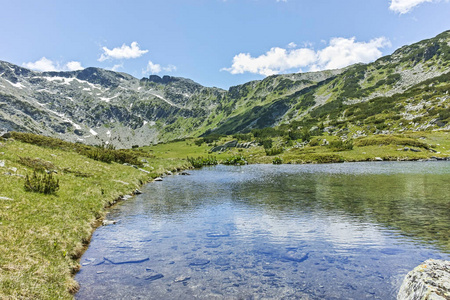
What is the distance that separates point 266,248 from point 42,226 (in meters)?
13.2

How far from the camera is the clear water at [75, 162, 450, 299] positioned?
11273 millimetres

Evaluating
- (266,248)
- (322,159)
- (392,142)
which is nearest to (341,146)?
(392,142)

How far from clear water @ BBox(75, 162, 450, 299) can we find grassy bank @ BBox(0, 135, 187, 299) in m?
1.17

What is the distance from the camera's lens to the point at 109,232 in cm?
1898

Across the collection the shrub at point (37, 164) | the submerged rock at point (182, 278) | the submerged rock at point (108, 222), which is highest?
the shrub at point (37, 164)

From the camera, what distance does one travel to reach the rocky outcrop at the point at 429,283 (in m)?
7.25

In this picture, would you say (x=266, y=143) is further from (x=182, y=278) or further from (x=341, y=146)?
(x=182, y=278)

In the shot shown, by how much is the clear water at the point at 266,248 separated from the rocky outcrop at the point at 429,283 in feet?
7.78

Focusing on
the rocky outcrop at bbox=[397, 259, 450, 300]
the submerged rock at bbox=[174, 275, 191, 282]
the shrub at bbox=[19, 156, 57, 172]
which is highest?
the shrub at bbox=[19, 156, 57, 172]

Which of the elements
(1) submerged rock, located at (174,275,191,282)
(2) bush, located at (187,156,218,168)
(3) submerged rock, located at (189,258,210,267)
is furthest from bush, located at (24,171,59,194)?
(2) bush, located at (187,156,218,168)

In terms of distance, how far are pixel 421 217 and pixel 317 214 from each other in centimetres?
805

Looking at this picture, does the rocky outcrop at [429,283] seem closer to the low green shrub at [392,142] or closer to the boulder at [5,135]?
the boulder at [5,135]

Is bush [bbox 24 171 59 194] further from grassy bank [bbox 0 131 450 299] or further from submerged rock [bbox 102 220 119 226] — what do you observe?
submerged rock [bbox 102 220 119 226]

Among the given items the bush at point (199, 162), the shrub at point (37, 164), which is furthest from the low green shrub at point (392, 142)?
the shrub at point (37, 164)
